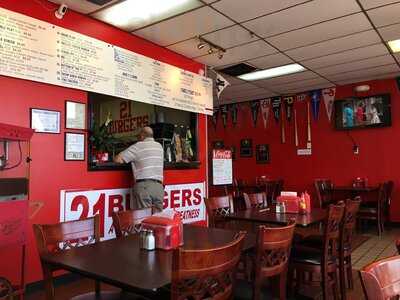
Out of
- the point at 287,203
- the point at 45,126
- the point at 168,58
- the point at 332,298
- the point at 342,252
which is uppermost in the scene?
the point at 168,58

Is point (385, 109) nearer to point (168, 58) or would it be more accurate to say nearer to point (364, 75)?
point (364, 75)

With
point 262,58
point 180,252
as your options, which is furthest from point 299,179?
point 180,252

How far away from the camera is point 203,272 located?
1388 millimetres

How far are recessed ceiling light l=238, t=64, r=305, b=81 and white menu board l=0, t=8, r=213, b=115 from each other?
5.21 feet

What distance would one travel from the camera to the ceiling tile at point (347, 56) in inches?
200

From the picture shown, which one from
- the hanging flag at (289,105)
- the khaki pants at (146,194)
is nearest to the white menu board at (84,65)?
the khaki pants at (146,194)

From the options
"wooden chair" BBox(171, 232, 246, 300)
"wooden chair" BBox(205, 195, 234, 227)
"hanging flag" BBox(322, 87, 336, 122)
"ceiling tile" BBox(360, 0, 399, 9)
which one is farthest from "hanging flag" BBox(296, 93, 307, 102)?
"wooden chair" BBox(171, 232, 246, 300)

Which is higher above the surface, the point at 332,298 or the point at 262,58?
the point at 262,58

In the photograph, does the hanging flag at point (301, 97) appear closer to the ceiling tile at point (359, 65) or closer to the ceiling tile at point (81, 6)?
the ceiling tile at point (359, 65)

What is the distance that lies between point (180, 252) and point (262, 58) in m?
4.55

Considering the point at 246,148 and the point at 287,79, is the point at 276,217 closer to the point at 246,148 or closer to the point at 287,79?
the point at 287,79

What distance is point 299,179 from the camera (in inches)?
310

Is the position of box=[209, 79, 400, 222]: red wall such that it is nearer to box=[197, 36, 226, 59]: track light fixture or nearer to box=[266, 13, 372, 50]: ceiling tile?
box=[197, 36, 226, 59]: track light fixture

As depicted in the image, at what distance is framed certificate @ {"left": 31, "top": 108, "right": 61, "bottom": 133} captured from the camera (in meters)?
3.33
